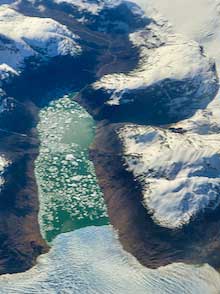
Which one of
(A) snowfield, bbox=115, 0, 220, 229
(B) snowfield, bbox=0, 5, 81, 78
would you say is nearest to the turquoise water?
(A) snowfield, bbox=115, 0, 220, 229

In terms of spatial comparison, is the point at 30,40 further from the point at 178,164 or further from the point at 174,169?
the point at 174,169

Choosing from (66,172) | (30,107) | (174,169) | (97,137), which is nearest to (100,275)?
(174,169)

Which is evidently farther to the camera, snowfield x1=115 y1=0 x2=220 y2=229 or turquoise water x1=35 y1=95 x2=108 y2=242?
turquoise water x1=35 y1=95 x2=108 y2=242

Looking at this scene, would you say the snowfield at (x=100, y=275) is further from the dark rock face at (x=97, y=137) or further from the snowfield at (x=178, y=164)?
the snowfield at (x=178, y=164)

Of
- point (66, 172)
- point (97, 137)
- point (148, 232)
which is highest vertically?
point (148, 232)

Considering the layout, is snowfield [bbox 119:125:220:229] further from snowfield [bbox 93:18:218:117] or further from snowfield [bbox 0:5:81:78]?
snowfield [bbox 0:5:81:78]

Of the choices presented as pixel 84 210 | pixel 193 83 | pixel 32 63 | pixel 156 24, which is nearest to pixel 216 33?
pixel 156 24

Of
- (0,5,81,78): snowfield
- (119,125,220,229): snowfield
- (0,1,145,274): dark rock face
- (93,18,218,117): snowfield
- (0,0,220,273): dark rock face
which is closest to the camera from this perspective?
(0,0,220,273): dark rock face
